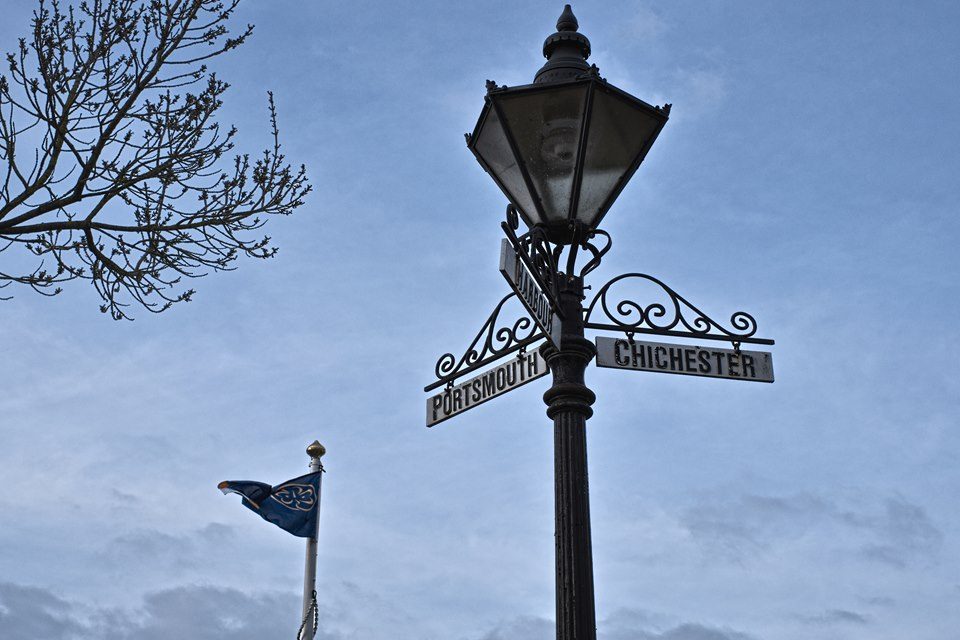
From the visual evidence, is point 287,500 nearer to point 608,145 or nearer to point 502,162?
point 502,162

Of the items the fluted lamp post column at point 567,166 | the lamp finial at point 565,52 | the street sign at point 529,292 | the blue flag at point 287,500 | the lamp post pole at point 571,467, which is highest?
the blue flag at point 287,500

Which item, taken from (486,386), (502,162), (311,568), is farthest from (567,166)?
(311,568)

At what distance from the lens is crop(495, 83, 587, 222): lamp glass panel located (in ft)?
17.6

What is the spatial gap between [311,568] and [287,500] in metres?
1.00

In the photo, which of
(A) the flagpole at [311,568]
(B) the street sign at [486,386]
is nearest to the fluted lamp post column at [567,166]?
(B) the street sign at [486,386]

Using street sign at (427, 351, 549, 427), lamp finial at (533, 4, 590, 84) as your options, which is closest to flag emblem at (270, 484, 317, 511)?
street sign at (427, 351, 549, 427)

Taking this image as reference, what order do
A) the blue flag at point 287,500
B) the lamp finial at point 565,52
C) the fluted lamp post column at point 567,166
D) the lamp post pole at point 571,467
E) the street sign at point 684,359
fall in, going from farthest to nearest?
1. the blue flag at point 287,500
2. the lamp finial at point 565,52
3. the street sign at point 684,359
4. the fluted lamp post column at point 567,166
5. the lamp post pole at point 571,467

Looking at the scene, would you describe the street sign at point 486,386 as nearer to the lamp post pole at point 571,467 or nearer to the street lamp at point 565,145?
the lamp post pole at point 571,467

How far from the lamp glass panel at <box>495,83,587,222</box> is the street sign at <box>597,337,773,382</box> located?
2.41 feet

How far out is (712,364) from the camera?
5828 millimetres

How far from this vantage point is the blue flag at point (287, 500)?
49.4 feet

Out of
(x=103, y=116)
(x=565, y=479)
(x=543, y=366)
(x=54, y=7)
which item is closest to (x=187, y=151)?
(x=103, y=116)

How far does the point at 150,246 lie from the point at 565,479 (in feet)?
13.9

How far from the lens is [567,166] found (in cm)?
543
